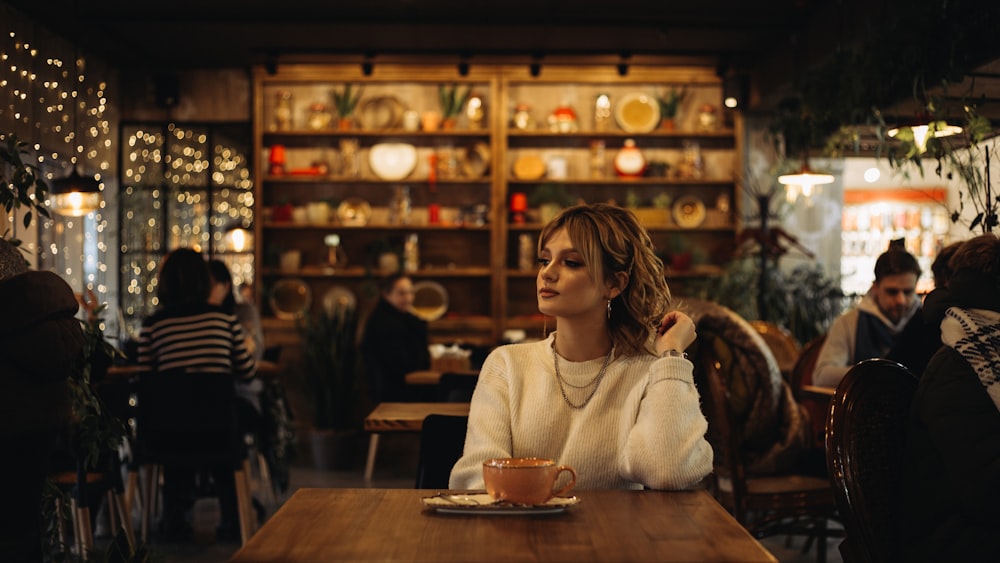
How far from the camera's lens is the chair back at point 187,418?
4.41 meters

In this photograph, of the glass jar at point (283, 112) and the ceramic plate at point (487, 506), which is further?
the glass jar at point (283, 112)

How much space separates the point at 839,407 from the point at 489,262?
6.97 m

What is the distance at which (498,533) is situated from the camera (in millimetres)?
1562

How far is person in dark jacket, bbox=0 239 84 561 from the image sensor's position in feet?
8.48

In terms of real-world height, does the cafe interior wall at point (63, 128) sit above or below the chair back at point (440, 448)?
above

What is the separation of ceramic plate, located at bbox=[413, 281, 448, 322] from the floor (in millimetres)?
1204

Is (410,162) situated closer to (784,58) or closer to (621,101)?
(621,101)

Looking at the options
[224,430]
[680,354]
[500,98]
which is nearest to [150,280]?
[500,98]

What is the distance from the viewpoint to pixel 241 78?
29.7 ft

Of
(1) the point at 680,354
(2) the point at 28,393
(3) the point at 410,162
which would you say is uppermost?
(3) the point at 410,162

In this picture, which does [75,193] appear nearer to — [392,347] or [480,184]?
[392,347]

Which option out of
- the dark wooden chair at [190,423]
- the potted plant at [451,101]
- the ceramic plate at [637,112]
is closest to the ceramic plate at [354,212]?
the potted plant at [451,101]

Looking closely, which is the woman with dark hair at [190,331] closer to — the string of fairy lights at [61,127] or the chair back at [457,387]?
the chair back at [457,387]

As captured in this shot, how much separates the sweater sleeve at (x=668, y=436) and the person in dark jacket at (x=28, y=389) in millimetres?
1538
